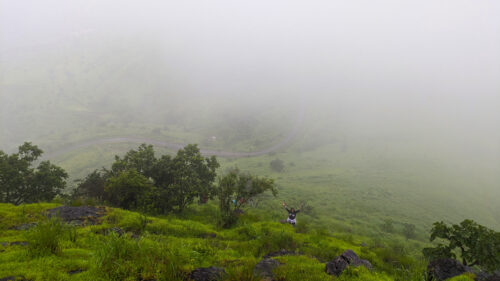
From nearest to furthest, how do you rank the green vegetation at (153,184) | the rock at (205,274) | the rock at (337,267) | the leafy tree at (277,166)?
the rock at (205,274)
the rock at (337,267)
the green vegetation at (153,184)
the leafy tree at (277,166)

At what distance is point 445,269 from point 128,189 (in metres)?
25.9

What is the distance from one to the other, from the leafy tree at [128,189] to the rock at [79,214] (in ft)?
20.0

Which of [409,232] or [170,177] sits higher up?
[170,177]

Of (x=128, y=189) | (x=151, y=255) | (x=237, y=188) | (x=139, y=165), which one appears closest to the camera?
(x=151, y=255)

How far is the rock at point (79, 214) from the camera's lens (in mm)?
14448

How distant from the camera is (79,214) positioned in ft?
50.7

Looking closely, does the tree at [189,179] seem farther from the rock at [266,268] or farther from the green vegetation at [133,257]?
the rock at [266,268]

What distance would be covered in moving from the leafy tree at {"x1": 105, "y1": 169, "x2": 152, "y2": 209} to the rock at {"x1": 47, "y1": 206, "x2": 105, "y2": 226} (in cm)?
611

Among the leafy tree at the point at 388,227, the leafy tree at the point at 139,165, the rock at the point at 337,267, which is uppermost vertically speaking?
the leafy tree at the point at 139,165

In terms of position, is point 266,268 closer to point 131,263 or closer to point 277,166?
point 131,263

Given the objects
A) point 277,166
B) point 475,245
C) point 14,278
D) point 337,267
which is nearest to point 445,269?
Result: point 475,245

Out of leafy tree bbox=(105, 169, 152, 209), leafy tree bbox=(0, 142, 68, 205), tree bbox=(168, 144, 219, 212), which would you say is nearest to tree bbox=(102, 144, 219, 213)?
tree bbox=(168, 144, 219, 212)

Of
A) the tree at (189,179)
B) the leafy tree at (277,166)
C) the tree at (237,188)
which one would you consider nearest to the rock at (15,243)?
the tree at (237,188)

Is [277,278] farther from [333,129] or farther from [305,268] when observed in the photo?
[333,129]
